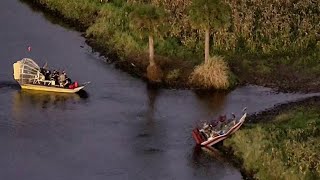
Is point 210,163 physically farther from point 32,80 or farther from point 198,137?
point 32,80

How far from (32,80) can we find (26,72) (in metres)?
0.74

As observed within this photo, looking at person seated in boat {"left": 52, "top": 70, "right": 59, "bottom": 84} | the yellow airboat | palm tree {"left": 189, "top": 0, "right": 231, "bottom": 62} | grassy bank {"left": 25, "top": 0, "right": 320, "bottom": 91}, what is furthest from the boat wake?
palm tree {"left": 189, "top": 0, "right": 231, "bottom": 62}

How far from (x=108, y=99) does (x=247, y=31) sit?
14.7 m

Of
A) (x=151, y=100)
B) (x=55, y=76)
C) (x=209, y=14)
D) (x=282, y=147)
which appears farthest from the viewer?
(x=55, y=76)

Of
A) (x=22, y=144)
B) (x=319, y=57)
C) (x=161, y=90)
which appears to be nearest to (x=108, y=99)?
(x=161, y=90)

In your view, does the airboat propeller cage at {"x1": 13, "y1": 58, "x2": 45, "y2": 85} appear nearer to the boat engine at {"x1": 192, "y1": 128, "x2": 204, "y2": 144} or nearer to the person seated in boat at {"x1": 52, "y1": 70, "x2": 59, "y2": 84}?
the person seated in boat at {"x1": 52, "y1": 70, "x2": 59, "y2": 84}

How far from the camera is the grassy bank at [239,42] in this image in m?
59.7

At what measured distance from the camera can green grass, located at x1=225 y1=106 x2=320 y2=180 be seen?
1709 inches

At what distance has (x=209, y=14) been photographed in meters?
56.5

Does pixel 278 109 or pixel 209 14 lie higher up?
pixel 209 14

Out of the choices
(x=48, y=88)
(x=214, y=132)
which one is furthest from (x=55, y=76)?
(x=214, y=132)

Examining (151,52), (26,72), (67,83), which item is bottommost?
(67,83)

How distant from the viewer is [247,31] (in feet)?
212

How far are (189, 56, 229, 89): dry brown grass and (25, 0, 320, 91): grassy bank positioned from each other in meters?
0.74
